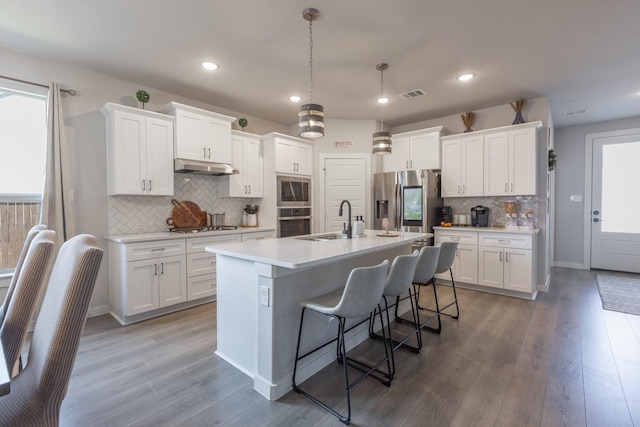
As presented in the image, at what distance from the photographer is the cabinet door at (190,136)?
3.70 m

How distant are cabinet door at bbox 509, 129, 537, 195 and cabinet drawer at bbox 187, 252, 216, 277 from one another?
416 centimetres

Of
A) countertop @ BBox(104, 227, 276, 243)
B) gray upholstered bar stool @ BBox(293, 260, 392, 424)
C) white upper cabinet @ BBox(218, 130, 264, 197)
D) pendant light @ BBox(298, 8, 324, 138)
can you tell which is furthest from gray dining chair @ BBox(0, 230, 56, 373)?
white upper cabinet @ BBox(218, 130, 264, 197)

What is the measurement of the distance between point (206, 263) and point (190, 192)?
3.55 ft

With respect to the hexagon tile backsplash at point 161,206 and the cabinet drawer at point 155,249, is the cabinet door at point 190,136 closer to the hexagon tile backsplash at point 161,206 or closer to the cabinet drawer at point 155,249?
the hexagon tile backsplash at point 161,206

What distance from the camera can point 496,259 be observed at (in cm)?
413

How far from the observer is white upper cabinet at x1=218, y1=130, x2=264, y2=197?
439 cm

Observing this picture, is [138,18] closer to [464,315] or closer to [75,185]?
[75,185]

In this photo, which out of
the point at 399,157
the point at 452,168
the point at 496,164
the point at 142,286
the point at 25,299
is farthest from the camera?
the point at 399,157

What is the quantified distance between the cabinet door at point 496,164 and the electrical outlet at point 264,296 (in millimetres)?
3849

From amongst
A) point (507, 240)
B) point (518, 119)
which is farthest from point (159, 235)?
point (518, 119)

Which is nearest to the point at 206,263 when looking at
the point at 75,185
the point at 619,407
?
the point at 75,185

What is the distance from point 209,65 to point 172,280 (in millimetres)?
2378

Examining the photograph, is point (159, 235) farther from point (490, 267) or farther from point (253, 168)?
point (490, 267)

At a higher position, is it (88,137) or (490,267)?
(88,137)
